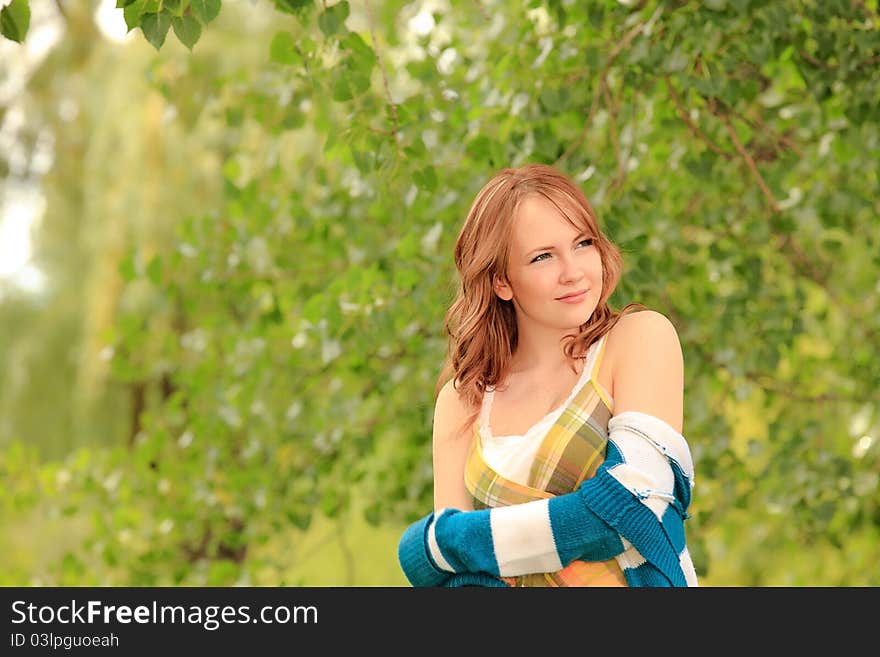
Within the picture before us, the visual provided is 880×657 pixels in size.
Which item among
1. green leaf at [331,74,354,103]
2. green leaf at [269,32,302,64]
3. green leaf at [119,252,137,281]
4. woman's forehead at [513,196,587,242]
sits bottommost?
woman's forehead at [513,196,587,242]

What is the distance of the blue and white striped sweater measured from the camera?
1233 mm

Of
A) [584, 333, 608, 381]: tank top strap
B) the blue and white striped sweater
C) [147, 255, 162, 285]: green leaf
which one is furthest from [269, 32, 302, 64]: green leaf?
[147, 255, 162, 285]: green leaf

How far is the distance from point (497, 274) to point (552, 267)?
8 centimetres

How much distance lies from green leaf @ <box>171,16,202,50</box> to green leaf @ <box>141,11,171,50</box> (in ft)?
0.04

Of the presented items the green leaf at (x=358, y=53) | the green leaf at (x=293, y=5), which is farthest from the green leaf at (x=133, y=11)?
the green leaf at (x=358, y=53)

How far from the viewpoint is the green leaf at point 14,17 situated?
4.45 feet

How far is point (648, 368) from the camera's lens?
131 centimetres

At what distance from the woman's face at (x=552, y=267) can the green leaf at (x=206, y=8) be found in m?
0.50

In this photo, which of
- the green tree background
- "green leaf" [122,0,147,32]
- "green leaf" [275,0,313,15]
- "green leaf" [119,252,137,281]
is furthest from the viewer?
"green leaf" [119,252,137,281]

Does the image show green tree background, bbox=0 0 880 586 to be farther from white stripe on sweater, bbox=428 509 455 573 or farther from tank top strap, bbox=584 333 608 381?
white stripe on sweater, bbox=428 509 455 573

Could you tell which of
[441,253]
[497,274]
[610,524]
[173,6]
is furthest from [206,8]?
[441,253]

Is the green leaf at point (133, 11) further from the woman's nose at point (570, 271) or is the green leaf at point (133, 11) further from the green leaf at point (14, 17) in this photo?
the woman's nose at point (570, 271)

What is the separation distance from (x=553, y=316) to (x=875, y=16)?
4.75ft

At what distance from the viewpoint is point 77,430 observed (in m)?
5.79
